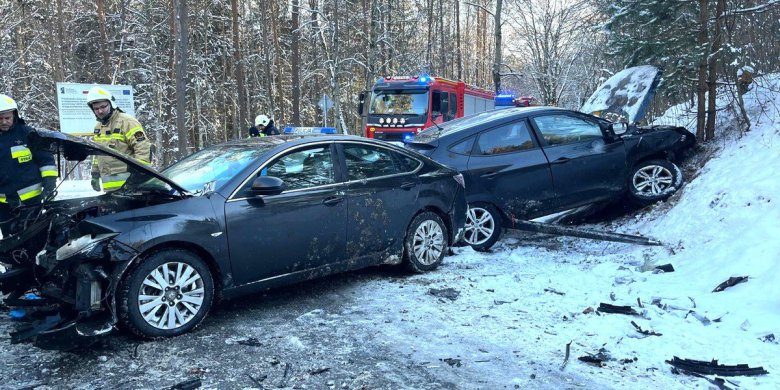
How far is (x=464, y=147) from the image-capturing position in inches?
269

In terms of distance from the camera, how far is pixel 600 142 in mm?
7426

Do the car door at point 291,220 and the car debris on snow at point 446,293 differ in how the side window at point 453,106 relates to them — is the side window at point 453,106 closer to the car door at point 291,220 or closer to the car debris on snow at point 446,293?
the car debris on snow at point 446,293

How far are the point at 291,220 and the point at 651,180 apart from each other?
5.32m

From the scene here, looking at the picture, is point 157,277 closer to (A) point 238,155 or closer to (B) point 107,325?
(B) point 107,325

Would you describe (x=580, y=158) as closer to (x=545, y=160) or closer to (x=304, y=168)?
(x=545, y=160)

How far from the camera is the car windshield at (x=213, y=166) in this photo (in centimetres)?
457

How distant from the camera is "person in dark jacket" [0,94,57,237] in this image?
16.4 feet

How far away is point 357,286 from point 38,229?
2775 millimetres

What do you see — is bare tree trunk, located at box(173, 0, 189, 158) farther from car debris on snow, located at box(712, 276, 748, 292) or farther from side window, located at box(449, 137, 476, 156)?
car debris on snow, located at box(712, 276, 748, 292)

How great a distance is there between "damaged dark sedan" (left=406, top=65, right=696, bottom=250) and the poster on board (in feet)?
37.7

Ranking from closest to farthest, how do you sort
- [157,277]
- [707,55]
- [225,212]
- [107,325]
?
[107,325] → [157,277] → [225,212] → [707,55]

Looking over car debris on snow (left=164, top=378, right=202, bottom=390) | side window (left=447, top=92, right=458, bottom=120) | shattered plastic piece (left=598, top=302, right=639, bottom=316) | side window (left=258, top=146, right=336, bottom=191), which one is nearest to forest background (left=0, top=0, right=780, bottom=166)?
side window (left=447, top=92, right=458, bottom=120)

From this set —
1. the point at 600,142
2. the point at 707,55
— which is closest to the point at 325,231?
the point at 600,142

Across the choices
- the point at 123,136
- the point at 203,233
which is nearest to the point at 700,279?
the point at 203,233
